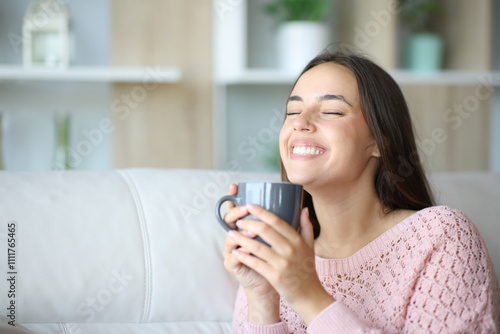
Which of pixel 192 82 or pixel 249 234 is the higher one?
pixel 192 82

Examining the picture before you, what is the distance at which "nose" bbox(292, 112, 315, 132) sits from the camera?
1.28 m

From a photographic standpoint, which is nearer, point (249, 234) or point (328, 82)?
point (249, 234)

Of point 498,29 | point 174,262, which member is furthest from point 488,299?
point 498,29

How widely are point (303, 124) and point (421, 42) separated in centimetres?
214

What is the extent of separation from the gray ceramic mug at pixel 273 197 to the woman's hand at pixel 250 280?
0.06 feet

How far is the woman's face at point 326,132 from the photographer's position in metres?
1.27

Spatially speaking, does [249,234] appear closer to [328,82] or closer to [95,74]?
[328,82]

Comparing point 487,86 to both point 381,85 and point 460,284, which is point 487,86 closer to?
point 381,85

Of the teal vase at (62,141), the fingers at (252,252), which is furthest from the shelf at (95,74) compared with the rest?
the fingers at (252,252)

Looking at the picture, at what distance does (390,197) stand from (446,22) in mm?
2251

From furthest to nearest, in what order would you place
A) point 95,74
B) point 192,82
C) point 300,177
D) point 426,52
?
point 426,52, point 192,82, point 95,74, point 300,177

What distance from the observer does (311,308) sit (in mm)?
1027

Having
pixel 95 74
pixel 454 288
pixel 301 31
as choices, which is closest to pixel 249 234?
pixel 454 288

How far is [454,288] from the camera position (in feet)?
3.67
